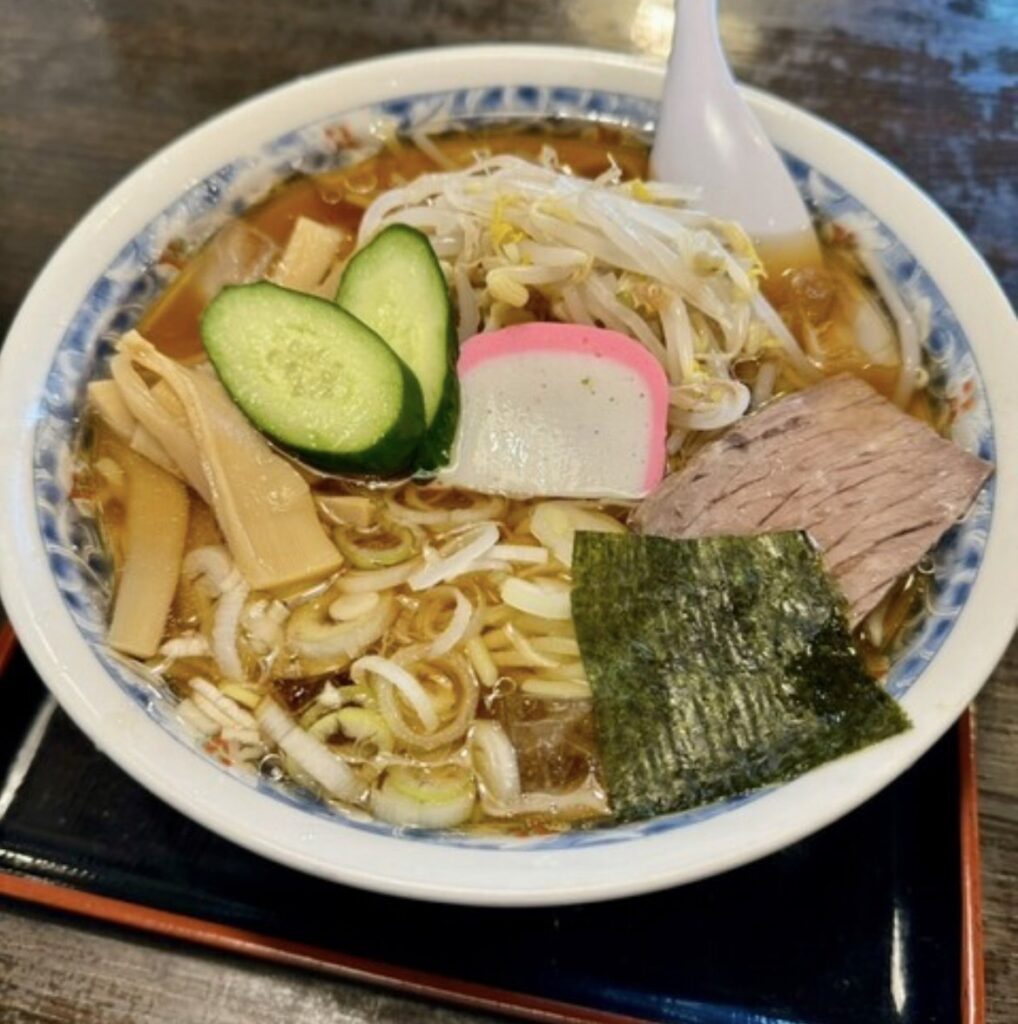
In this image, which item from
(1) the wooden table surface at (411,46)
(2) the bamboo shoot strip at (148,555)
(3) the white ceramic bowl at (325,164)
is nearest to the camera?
(3) the white ceramic bowl at (325,164)

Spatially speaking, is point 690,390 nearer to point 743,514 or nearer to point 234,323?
point 743,514

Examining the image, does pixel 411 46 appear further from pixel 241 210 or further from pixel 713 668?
pixel 713 668

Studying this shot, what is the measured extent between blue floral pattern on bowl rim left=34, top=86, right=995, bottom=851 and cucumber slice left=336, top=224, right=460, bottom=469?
1.10 ft

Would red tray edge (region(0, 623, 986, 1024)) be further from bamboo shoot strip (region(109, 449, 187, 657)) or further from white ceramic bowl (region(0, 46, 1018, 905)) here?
bamboo shoot strip (region(109, 449, 187, 657))

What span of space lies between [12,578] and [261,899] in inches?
18.1

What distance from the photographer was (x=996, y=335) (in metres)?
1.34

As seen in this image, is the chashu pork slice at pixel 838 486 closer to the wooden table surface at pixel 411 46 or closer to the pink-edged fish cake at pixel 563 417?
the pink-edged fish cake at pixel 563 417

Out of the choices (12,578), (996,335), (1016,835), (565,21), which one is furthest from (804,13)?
(12,578)

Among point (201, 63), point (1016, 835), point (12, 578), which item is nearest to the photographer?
point (12, 578)

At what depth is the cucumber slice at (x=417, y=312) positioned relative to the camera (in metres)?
1.36

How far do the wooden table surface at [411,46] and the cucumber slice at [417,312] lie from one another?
0.75m

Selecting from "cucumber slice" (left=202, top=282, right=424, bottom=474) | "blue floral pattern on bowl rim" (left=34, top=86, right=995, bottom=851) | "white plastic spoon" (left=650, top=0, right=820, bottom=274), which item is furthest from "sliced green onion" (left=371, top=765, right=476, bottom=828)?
"white plastic spoon" (left=650, top=0, right=820, bottom=274)

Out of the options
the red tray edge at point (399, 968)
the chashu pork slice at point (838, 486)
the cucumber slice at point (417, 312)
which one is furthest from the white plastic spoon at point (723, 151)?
the red tray edge at point (399, 968)

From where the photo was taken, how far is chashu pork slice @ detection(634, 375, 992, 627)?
125 cm
